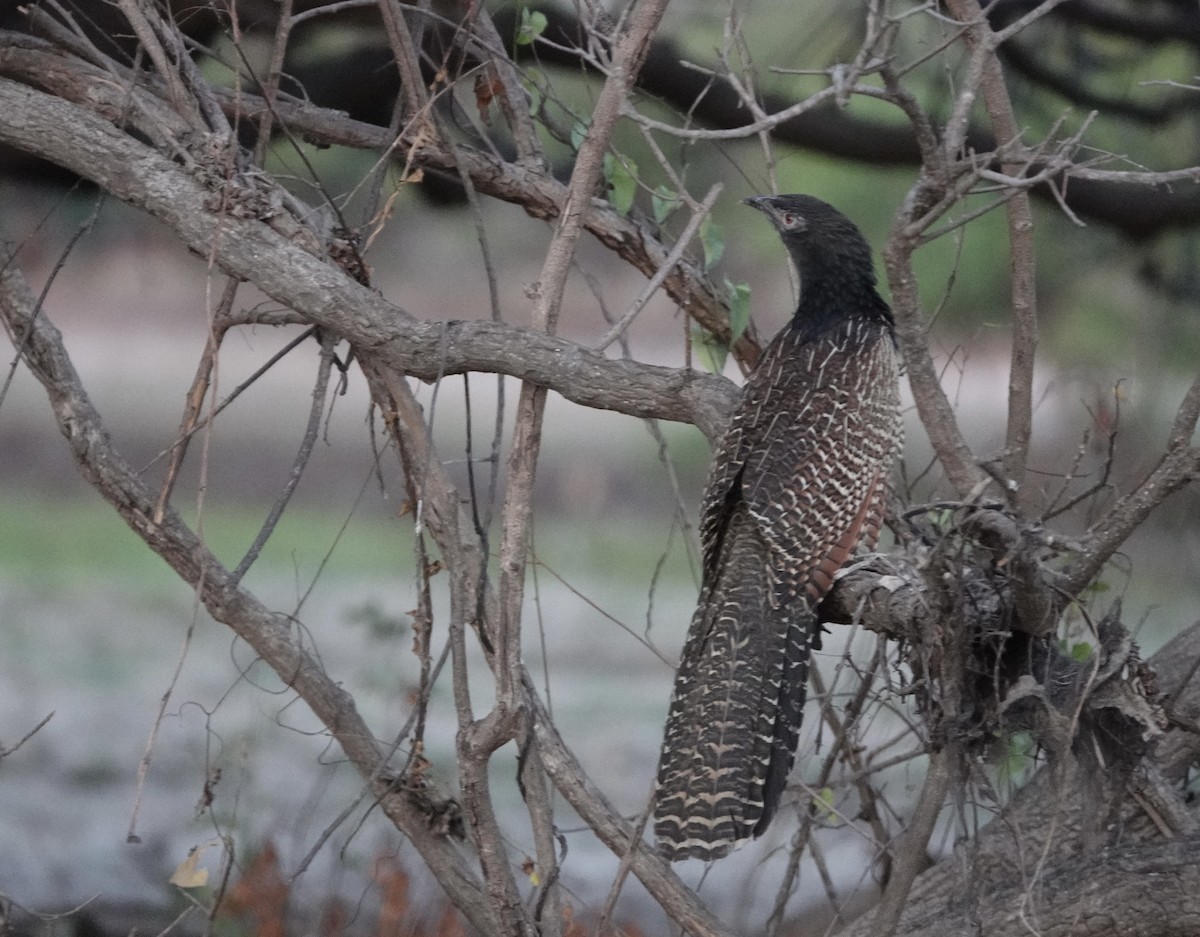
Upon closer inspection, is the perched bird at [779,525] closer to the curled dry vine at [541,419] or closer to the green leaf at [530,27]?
the curled dry vine at [541,419]

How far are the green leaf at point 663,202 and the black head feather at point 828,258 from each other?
199 millimetres

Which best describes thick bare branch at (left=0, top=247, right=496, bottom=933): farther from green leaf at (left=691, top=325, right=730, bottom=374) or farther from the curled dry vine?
green leaf at (left=691, top=325, right=730, bottom=374)

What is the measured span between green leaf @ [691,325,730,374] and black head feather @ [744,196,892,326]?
18 cm

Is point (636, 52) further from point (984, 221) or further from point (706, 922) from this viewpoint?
point (984, 221)

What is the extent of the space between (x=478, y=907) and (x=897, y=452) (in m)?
1.16

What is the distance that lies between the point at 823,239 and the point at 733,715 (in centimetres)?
114

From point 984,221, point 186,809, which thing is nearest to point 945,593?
point 984,221

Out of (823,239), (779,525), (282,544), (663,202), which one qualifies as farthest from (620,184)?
(282,544)

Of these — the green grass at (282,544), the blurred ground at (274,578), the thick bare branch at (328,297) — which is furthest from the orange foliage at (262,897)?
the thick bare branch at (328,297)

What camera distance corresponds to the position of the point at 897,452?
2.73m

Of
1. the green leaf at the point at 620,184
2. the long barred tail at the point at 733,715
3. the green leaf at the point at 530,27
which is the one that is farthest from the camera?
the green leaf at the point at 620,184

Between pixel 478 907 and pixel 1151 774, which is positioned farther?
pixel 478 907

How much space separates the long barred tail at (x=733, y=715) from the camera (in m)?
2.13

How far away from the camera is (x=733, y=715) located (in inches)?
86.4
